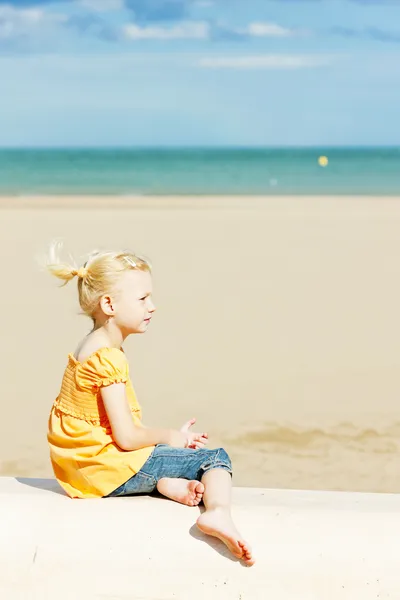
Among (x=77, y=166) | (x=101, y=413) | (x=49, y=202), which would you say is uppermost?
(x=77, y=166)

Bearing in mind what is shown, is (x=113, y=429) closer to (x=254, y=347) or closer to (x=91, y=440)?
(x=91, y=440)

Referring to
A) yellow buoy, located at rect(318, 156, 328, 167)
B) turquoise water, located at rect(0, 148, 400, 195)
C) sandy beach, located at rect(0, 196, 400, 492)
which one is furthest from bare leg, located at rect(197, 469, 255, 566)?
yellow buoy, located at rect(318, 156, 328, 167)

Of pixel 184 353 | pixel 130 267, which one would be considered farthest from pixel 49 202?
pixel 130 267

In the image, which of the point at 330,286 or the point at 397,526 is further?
the point at 330,286

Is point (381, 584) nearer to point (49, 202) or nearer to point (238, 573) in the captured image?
point (238, 573)

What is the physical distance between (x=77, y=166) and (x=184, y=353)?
113ft

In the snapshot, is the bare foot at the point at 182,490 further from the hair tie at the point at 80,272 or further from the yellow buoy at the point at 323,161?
the yellow buoy at the point at 323,161

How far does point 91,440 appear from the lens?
306cm

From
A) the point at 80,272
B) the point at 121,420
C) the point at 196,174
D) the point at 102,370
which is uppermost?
the point at 196,174

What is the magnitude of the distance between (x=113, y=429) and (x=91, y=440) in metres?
0.08

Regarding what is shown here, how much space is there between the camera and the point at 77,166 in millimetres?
40719

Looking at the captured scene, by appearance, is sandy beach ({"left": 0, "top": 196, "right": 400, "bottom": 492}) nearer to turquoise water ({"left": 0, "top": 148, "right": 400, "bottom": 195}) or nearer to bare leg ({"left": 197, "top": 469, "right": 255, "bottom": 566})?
bare leg ({"left": 197, "top": 469, "right": 255, "bottom": 566})

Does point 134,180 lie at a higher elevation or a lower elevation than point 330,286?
higher

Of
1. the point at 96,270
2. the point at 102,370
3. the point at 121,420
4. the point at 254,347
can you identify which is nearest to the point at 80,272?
the point at 96,270
